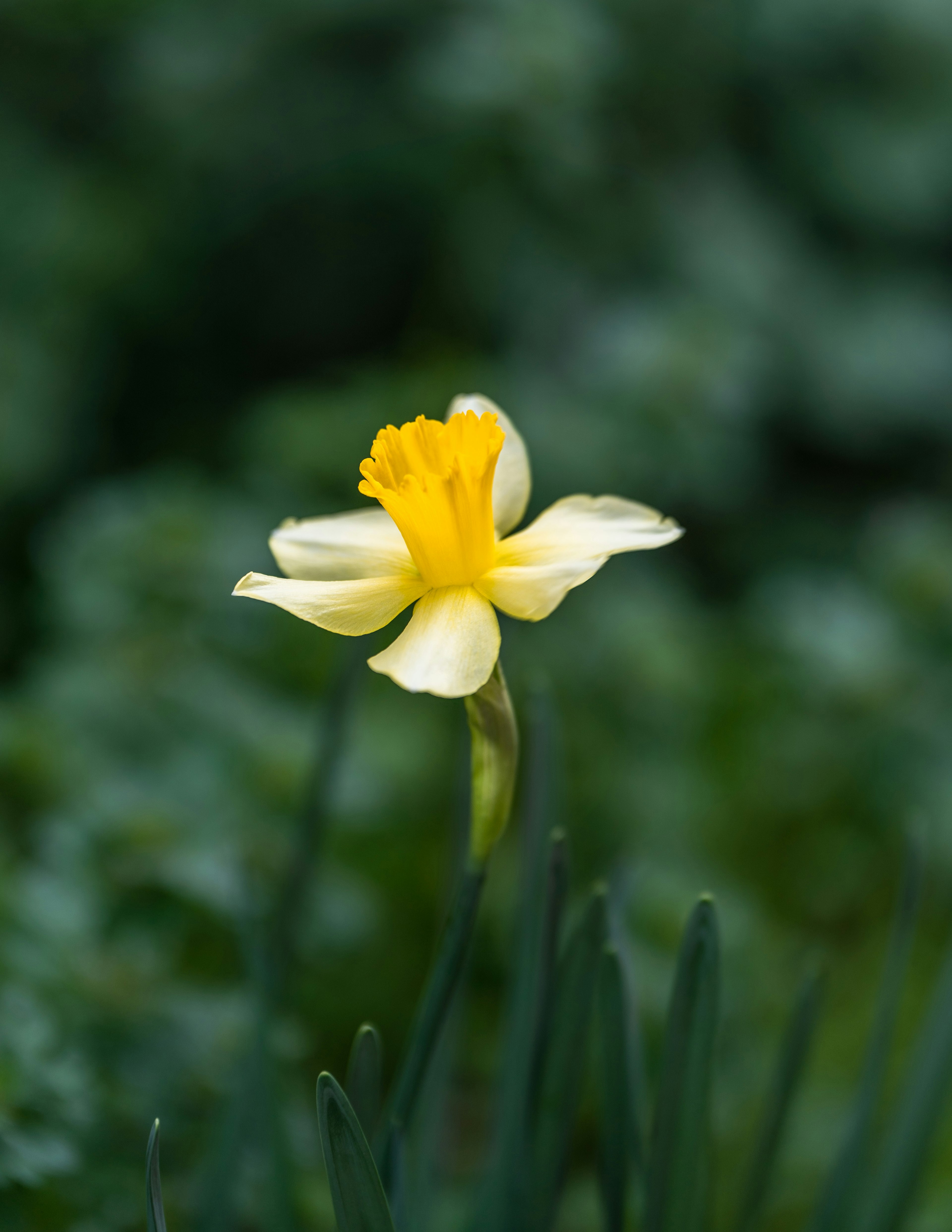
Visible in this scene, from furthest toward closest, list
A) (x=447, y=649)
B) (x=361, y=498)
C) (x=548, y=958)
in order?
(x=361, y=498) → (x=548, y=958) → (x=447, y=649)

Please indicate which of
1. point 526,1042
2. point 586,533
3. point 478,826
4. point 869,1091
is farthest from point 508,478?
point 869,1091

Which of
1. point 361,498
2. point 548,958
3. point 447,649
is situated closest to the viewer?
point 447,649

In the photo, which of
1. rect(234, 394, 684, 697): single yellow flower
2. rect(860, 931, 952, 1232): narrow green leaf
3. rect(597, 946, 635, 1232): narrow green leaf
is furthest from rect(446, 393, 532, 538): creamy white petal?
rect(860, 931, 952, 1232): narrow green leaf

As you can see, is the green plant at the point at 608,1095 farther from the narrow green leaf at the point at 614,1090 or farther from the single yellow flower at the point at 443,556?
the single yellow flower at the point at 443,556

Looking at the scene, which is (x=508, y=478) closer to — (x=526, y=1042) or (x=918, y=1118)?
(x=526, y=1042)

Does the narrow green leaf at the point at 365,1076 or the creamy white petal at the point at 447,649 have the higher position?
the creamy white petal at the point at 447,649

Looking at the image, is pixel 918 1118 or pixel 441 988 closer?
pixel 441 988

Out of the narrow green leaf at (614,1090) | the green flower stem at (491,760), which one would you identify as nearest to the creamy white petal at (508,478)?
the green flower stem at (491,760)
